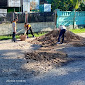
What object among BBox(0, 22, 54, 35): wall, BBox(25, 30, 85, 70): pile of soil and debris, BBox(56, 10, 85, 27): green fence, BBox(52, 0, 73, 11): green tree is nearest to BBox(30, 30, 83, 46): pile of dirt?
BBox(25, 30, 85, 70): pile of soil and debris

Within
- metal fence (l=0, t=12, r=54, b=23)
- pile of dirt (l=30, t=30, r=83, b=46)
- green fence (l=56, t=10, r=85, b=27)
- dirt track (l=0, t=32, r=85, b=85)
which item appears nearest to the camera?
dirt track (l=0, t=32, r=85, b=85)

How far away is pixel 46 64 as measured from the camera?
738 centimetres

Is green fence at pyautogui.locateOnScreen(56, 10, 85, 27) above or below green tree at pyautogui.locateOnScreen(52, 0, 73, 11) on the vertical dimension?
below

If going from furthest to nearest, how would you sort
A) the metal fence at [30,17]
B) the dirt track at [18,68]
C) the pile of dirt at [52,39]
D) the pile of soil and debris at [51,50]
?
the metal fence at [30,17] → the pile of dirt at [52,39] → the pile of soil and debris at [51,50] → the dirt track at [18,68]

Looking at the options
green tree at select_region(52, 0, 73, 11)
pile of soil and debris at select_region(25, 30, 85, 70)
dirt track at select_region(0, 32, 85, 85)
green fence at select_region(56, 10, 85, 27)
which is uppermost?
green tree at select_region(52, 0, 73, 11)

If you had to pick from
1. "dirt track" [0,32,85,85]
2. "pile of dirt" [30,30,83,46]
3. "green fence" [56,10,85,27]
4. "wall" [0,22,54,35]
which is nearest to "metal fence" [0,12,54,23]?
"wall" [0,22,54,35]

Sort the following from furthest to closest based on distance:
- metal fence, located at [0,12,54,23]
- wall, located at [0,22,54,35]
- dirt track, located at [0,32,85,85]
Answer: metal fence, located at [0,12,54,23]
wall, located at [0,22,54,35]
dirt track, located at [0,32,85,85]

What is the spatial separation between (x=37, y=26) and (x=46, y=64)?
9.32 meters

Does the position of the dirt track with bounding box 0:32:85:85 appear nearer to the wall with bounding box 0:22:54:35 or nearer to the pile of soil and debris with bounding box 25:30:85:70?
the pile of soil and debris with bounding box 25:30:85:70

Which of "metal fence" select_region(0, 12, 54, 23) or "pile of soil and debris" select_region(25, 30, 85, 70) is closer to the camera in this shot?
"pile of soil and debris" select_region(25, 30, 85, 70)

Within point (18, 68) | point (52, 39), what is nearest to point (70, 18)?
point (52, 39)

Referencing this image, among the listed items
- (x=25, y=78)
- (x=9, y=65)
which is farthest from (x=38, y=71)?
(x=9, y=65)

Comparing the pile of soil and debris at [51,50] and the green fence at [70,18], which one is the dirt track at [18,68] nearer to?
the pile of soil and debris at [51,50]

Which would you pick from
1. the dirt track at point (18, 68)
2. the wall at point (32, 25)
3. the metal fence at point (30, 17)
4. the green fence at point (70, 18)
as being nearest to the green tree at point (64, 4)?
the green fence at point (70, 18)
